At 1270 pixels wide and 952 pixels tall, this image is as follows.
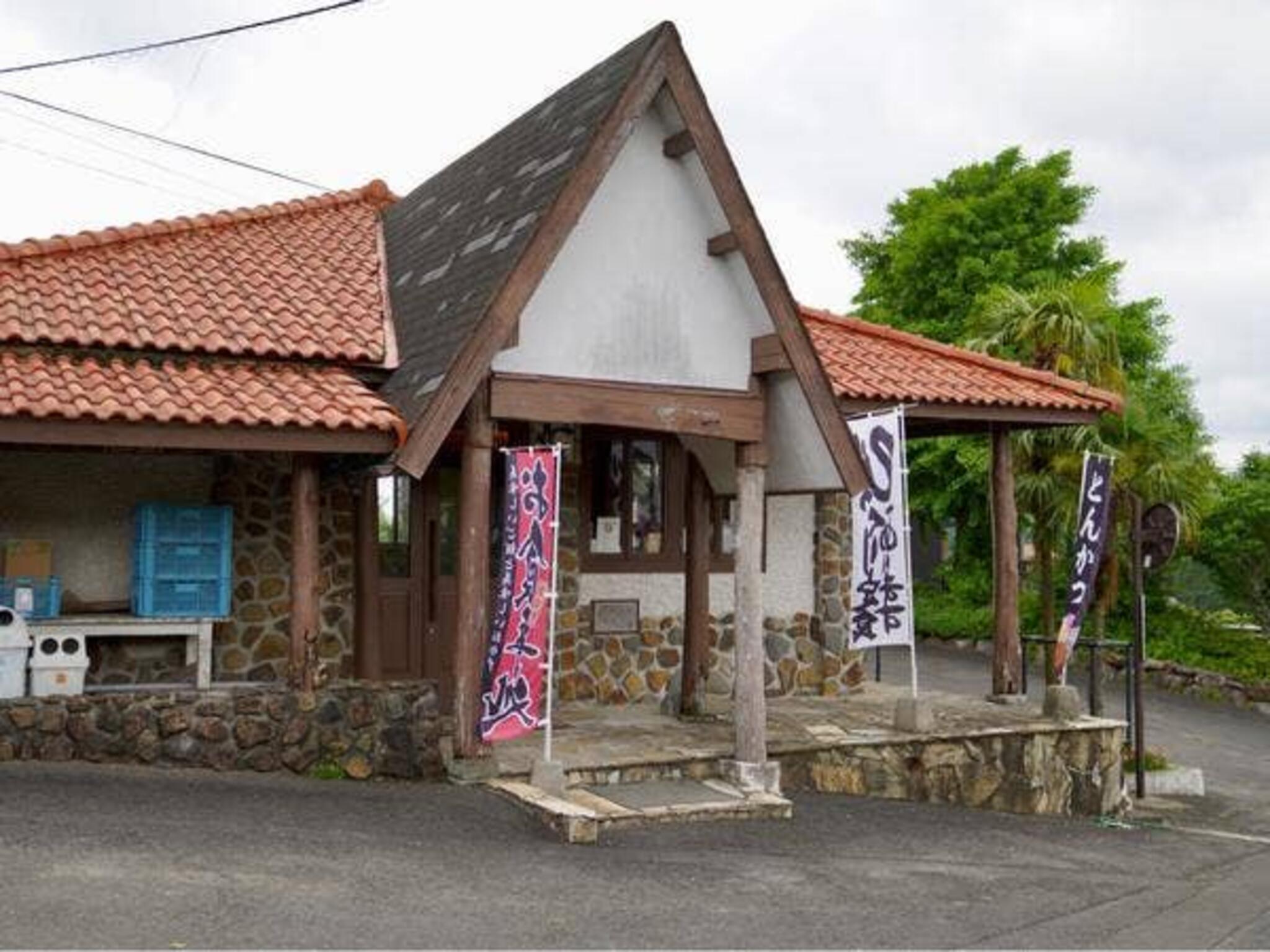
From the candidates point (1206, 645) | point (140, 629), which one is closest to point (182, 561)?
point (140, 629)

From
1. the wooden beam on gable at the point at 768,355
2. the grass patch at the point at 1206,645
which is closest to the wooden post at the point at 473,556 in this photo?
the wooden beam on gable at the point at 768,355

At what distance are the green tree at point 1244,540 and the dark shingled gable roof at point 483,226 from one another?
15769 millimetres

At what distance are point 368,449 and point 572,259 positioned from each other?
6.78 feet

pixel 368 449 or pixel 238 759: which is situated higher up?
pixel 368 449

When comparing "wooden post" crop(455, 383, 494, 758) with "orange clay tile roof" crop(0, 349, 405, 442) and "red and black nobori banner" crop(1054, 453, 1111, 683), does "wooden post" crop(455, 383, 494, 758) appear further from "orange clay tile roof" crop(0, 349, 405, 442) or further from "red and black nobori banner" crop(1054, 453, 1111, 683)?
"red and black nobori banner" crop(1054, 453, 1111, 683)

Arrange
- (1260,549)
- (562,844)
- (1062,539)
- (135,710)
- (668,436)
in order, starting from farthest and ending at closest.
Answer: (1260,549)
(1062,539)
(668,436)
(135,710)
(562,844)

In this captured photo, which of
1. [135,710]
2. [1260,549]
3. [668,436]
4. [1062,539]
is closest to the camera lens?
[135,710]

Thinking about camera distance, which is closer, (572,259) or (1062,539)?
(572,259)

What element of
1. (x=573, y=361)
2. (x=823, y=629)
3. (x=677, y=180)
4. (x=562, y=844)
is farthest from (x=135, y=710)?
(x=823, y=629)

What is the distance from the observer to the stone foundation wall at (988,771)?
1043cm

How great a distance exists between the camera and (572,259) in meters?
9.05

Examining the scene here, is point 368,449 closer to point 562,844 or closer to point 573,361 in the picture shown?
point 573,361

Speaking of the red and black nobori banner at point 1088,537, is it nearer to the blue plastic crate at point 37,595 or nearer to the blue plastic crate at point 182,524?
the blue plastic crate at point 182,524

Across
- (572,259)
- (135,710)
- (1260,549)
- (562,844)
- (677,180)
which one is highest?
(677,180)
